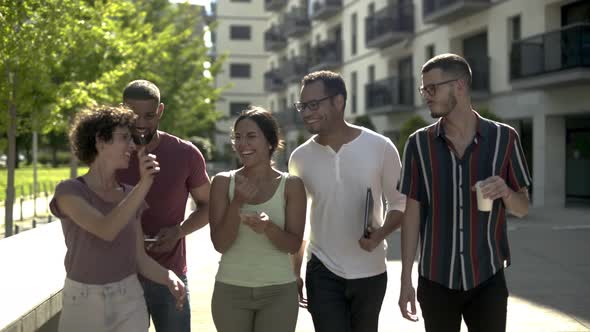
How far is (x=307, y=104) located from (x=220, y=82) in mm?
69915

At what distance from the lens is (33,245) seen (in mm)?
6770

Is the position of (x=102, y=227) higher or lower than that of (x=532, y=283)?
higher

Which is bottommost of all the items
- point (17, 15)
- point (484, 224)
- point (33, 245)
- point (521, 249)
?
point (521, 249)

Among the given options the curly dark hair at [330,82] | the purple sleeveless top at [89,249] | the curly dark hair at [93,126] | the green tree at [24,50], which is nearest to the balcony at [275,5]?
the green tree at [24,50]

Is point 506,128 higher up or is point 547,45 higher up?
point 547,45

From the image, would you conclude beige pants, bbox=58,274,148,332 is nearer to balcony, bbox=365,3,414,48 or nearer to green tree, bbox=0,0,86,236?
green tree, bbox=0,0,86,236

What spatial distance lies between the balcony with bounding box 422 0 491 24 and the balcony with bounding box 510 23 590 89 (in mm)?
3067

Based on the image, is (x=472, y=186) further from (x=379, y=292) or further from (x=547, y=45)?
(x=547, y=45)

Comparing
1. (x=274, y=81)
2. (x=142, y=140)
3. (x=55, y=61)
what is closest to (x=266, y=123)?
(x=142, y=140)

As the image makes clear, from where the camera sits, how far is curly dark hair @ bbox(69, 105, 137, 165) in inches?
141

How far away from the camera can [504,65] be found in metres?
26.8

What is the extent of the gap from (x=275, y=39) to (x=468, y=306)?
5706 centimetres

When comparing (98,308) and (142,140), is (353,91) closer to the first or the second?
(142,140)

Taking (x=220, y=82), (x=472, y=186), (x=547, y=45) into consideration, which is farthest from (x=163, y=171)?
(x=220, y=82)
